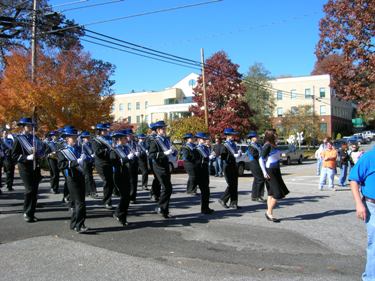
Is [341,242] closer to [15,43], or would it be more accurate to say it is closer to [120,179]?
[120,179]

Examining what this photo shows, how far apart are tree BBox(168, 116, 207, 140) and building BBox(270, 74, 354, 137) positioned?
39.4 metres

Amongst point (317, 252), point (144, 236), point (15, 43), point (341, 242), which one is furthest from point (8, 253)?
point (15, 43)

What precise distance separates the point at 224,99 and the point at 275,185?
29.7 m

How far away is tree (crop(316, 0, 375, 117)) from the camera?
20.2m

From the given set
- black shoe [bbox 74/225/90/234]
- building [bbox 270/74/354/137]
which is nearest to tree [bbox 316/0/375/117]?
black shoe [bbox 74/225/90/234]

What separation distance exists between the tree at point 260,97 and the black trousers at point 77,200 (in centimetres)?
4336

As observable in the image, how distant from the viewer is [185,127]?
100ft

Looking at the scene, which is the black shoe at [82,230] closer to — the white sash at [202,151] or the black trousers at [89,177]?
the white sash at [202,151]

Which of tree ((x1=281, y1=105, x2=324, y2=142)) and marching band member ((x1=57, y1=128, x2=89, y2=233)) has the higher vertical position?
tree ((x1=281, y1=105, x2=324, y2=142))

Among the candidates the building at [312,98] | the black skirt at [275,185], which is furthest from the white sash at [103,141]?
the building at [312,98]

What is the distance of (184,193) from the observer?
1399 cm

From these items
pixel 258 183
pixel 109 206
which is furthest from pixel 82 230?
pixel 258 183

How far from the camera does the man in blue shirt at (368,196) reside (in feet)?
15.5

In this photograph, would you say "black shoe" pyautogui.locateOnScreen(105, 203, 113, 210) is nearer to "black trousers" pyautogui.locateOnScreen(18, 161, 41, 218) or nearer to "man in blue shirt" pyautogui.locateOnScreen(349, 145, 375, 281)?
"black trousers" pyautogui.locateOnScreen(18, 161, 41, 218)
